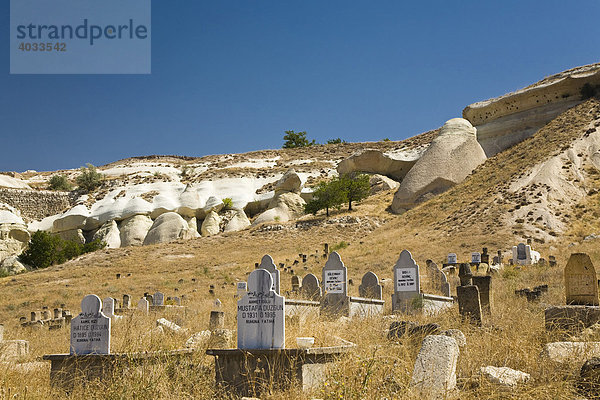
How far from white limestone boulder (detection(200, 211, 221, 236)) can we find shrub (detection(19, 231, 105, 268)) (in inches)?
317

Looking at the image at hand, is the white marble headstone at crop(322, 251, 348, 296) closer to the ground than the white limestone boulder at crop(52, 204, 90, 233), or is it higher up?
closer to the ground

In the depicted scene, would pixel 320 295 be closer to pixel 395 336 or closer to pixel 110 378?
pixel 395 336

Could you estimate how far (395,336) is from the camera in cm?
734

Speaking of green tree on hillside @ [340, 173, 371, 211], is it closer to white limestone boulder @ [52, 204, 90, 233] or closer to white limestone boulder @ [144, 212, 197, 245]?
white limestone boulder @ [144, 212, 197, 245]

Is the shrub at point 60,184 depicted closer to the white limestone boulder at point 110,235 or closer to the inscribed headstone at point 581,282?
the white limestone boulder at point 110,235

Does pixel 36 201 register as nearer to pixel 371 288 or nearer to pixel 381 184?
pixel 381 184

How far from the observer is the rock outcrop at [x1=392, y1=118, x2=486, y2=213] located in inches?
1575

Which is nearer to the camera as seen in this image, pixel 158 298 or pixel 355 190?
pixel 158 298

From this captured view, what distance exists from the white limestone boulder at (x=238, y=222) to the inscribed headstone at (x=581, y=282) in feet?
120

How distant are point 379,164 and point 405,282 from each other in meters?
38.9

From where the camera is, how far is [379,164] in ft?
169

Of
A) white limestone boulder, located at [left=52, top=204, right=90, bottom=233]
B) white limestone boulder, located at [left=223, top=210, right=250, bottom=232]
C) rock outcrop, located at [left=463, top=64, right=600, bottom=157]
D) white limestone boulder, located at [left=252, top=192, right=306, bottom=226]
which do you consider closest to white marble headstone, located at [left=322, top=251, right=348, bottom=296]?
white limestone boulder, located at [left=252, top=192, right=306, bottom=226]

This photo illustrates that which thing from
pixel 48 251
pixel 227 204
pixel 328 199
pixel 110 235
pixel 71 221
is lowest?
pixel 48 251

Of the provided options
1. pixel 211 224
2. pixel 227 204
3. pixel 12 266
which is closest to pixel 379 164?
pixel 227 204
